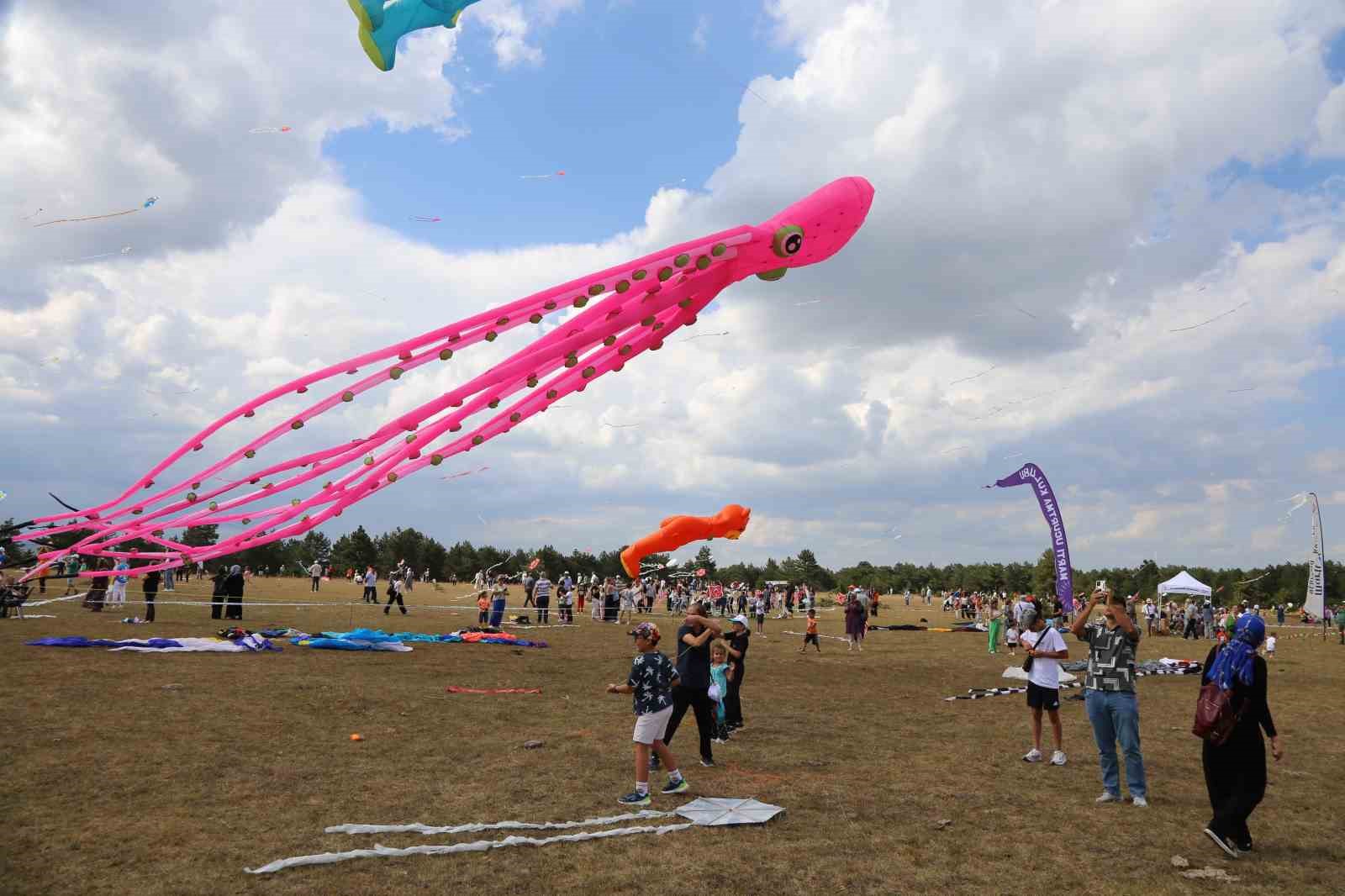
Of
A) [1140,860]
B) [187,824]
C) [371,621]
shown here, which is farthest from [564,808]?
[371,621]

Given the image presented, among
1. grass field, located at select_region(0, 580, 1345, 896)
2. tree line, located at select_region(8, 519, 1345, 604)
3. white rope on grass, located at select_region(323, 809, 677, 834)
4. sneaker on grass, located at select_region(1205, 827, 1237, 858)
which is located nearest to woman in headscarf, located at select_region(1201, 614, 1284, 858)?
sneaker on grass, located at select_region(1205, 827, 1237, 858)

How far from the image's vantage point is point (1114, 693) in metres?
7.11

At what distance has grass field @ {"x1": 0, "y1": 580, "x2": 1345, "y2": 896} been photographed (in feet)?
17.6

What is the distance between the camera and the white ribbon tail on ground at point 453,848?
17.4 ft

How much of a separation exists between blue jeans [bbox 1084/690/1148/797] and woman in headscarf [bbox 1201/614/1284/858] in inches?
35.2

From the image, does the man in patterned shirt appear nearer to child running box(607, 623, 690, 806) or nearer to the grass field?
the grass field

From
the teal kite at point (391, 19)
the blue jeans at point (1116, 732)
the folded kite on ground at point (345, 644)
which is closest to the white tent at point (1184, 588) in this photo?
the folded kite on ground at point (345, 644)

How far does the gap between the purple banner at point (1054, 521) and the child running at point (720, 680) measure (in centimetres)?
1142

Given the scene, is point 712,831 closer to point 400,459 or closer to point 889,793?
point 889,793

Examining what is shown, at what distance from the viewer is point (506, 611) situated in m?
30.9

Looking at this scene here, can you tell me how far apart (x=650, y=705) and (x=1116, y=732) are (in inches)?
163

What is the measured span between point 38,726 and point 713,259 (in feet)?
28.7

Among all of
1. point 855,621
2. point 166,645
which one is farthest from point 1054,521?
point 166,645

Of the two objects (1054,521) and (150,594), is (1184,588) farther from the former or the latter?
(150,594)
